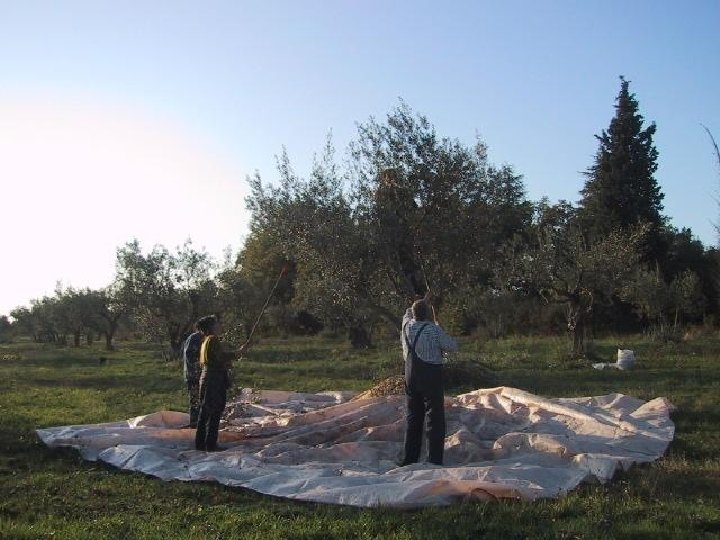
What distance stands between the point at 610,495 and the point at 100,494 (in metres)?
5.56

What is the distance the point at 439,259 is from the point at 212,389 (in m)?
6.49

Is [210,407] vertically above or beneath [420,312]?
beneath

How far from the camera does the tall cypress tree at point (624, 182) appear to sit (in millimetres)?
42219

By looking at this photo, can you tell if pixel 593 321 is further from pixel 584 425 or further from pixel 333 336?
pixel 584 425

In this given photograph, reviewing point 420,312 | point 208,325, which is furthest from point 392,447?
point 208,325

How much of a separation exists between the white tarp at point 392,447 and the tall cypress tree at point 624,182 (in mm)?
31260

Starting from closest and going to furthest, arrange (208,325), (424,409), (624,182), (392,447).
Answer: (424,409) → (392,447) → (208,325) → (624,182)

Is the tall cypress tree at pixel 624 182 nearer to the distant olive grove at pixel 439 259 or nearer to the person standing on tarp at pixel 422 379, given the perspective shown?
the distant olive grove at pixel 439 259

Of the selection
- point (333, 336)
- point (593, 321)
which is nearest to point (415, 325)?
point (593, 321)

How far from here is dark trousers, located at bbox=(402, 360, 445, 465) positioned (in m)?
9.11

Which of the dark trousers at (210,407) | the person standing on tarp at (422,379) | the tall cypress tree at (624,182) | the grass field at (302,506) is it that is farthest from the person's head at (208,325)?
the tall cypress tree at (624,182)

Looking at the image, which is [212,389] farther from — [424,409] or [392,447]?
[424,409]

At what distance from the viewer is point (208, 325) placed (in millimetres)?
10883

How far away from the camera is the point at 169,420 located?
41.3 feet
